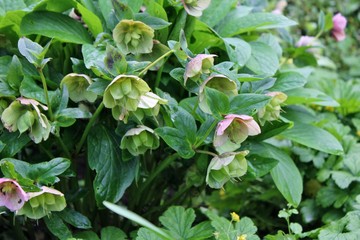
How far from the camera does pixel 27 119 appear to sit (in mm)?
1077

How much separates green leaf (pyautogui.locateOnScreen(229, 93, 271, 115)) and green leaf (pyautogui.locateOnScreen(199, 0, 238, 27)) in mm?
404

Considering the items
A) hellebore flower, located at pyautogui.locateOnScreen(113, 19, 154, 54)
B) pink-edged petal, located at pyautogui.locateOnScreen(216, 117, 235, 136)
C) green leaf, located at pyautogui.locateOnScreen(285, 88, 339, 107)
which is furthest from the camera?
green leaf, located at pyautogui.locateOnScreen(285, 88, 339, 107)

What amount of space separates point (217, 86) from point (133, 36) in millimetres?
201

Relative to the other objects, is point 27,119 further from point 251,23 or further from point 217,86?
point 251,23

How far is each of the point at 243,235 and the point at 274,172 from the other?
0.28 meters

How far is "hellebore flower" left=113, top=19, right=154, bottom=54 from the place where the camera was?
113cm

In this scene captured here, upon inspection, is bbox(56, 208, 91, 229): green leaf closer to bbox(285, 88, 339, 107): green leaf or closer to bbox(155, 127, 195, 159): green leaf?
bbox(155, 127, 195, 159): green leaf

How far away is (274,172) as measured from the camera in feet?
4.46

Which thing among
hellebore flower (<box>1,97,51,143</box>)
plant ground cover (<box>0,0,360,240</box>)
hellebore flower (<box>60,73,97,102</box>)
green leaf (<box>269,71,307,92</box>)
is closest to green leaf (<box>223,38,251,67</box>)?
plant ground cover (<box>0,0,360,240</box>)

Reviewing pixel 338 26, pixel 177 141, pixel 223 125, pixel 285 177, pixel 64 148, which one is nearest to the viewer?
pixel 223 125

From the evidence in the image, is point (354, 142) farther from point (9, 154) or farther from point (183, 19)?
point (9, 154)

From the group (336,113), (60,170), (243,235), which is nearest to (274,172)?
(243,235)

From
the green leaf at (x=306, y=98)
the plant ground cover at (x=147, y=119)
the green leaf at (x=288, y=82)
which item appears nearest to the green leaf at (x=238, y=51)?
the plant ground cover at (x=147, y=119)

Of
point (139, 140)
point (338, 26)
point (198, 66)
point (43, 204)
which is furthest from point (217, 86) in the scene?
point (338, 26)
